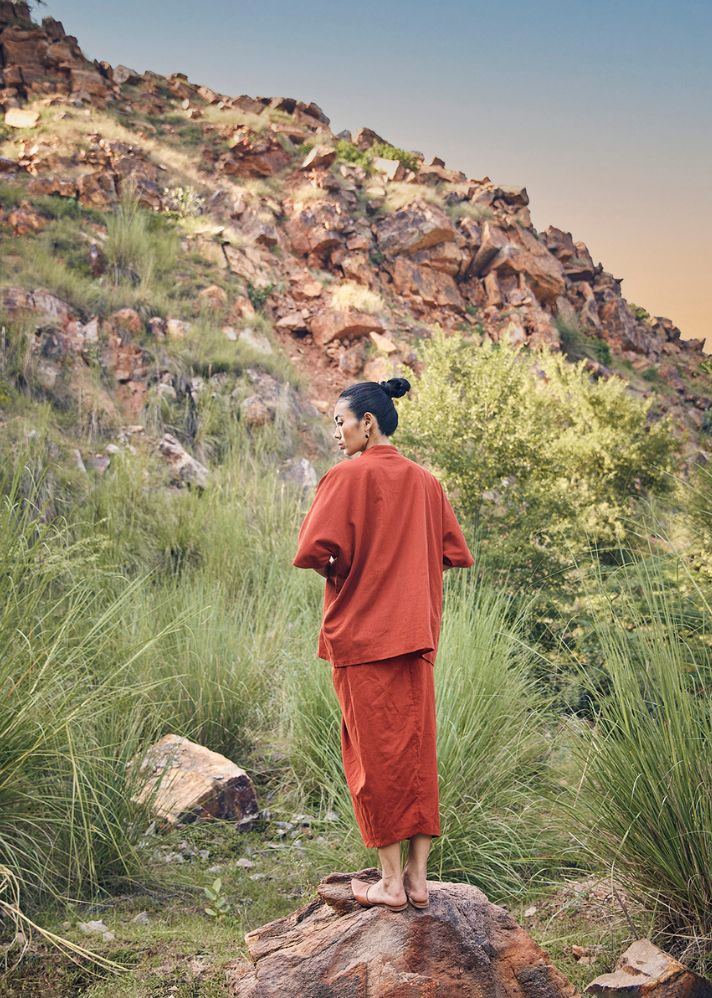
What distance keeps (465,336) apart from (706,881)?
19649 millimetres

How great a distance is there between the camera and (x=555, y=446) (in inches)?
411

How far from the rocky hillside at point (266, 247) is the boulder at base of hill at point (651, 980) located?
10.5 metres

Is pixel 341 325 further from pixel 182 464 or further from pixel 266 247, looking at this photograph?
pixel 182 464

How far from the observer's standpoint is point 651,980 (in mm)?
2668

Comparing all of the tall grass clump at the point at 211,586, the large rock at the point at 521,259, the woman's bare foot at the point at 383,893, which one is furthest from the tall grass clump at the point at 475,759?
the large rock at the point at 521,259

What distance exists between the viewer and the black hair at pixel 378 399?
2.90 metres

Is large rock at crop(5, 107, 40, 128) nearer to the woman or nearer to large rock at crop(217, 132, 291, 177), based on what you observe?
large rock at crop(217, 132, 291, 177)

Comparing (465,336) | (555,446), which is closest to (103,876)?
(555,446)

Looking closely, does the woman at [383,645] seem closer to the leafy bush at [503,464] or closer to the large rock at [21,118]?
the leafy bush at [503,464]

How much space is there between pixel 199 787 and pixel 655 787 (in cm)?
276

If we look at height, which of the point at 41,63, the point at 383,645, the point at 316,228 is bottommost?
the point at 383,645

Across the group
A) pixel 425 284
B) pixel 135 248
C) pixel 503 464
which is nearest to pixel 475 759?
pixel 503 464

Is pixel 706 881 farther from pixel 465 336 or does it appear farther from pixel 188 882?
pixel 465 336

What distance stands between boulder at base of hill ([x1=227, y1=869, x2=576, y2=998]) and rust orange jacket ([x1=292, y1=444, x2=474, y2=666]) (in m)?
0.91
